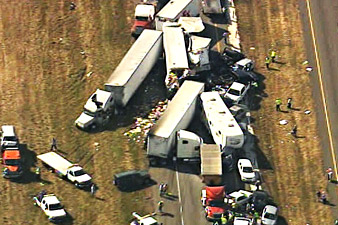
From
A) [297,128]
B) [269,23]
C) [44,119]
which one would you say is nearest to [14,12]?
[44,119]

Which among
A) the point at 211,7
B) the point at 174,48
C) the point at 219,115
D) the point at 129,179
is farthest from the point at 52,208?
the point at 211,7

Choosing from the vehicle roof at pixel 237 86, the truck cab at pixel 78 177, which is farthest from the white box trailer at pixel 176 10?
the truck cab at pixel 78 177

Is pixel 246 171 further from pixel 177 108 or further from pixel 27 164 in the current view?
pixel 27 164

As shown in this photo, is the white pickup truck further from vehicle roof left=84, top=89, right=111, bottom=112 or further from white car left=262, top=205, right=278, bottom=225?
white car left=262, top=205, right=278, bottom=225

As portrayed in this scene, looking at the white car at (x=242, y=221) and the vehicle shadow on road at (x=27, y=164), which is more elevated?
the vehicle shadow on road at (x=27, y=164)

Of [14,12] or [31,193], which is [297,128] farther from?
[14,12]

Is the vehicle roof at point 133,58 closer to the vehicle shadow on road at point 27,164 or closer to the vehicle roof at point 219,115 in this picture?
the vehicle roof at point 219,115

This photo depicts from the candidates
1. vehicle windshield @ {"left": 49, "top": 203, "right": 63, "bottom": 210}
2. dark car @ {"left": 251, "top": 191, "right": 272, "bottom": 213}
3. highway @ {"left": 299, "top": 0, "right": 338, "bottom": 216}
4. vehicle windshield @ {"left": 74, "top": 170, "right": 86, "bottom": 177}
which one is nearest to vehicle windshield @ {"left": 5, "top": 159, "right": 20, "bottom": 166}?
vehicle windshield @ {"left": 74, "top": 170, "right": 86, "bottom": 177}
